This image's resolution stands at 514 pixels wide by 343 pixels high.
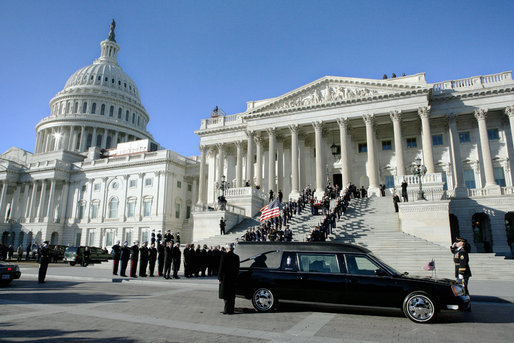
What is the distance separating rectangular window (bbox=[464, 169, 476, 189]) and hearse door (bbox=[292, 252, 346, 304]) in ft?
115

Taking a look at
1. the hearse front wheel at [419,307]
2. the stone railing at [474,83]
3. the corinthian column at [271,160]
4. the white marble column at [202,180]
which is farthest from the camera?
the white marble column at [202,180]

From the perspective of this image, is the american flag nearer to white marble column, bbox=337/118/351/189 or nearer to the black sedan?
white marble column, bbox=337/118/351/189

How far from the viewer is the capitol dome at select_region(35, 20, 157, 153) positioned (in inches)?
3546

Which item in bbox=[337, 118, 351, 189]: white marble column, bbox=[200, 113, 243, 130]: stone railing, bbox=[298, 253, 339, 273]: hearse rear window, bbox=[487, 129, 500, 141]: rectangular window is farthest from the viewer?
bbox=[200, 113, 243, 130]: stone railing

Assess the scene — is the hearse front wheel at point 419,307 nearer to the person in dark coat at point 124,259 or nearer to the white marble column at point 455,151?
the person in dark coat at point 124,259

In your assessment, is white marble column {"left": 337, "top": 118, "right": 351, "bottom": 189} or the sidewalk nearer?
the sidewalk

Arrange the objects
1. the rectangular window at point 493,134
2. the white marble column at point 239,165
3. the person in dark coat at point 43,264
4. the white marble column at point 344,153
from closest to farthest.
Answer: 1. the person in dark coat at point 43,264
2. the white marble column at point 344,153
3. the rectangular window at point 493,134
4. the white marble column at point 239,165

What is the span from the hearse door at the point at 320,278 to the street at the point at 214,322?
0.49m

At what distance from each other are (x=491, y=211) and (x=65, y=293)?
33.8 m

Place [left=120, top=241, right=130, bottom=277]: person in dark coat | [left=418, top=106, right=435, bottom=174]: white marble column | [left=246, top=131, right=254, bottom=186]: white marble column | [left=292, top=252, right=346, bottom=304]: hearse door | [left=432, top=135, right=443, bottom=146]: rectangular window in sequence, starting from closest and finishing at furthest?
[left=292, top=252, right=346, bottom=304]: hearse door < [left=120, top=241, right=130, bottom=277]: person in dark coat < [left=418, top=106, right=435, bottom=174]: white marble column < [left=432, top=135, right=443, bottom=146]: rectangular window < [left=246, top=131, right=254, bottom=186]: white marble column

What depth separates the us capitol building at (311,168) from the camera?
107ft

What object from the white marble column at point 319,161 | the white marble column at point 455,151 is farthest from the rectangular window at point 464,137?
the white marble column at point 319,161

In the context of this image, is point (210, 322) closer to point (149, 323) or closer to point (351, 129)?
point (149, 323)

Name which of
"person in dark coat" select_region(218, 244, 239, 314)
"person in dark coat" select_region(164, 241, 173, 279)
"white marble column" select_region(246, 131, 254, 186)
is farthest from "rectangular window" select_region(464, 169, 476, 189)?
"person in dark coat" select_region(218, 244, 239, 314)
